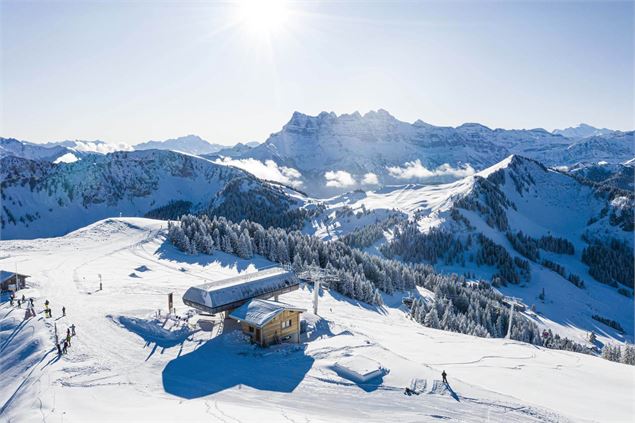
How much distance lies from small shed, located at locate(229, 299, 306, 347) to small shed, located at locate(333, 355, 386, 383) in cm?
792

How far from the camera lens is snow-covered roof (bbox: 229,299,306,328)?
3777cm

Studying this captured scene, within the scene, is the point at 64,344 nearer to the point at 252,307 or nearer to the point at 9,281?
the point at 252,307

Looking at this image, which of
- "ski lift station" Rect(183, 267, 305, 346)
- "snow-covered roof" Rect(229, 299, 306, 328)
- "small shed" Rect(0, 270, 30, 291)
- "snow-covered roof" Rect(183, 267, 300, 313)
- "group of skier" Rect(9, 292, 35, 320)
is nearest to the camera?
"snow-covered roof" Rect(229, 299, 306, 328)

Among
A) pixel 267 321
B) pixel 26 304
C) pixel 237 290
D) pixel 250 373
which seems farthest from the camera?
pixel 26 304

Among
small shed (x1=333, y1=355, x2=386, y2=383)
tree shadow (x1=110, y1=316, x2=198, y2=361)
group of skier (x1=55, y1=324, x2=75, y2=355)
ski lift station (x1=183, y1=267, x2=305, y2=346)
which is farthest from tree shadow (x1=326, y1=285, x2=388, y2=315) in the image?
group of skier (x1=55, y1=324, x2=75, y2=355)

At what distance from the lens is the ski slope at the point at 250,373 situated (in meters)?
26.6

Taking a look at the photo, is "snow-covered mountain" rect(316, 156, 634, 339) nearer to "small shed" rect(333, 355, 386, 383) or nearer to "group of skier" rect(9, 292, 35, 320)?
"small shed" rect(333, 355, 386, 383)

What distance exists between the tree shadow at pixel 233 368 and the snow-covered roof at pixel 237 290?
354cm

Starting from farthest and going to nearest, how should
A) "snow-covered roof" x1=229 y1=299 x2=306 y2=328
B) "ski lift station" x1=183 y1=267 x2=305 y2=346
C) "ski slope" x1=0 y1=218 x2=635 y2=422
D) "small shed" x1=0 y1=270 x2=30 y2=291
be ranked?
"small shed" x1=0 y1=270 x2=30 y2=291 → "ski lift station" x1=183 y1=267 x2=305 y2=346 → "snow-covered roof" x1=229 y1=299 x2=306 y2=328 → "ski slope" x1=0 y1=218 x2=635 y2=422

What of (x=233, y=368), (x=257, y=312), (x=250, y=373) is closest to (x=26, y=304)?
(x=257, y=312)

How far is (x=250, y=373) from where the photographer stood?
3259 cm

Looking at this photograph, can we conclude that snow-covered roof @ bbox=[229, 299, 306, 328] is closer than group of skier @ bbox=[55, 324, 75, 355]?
No

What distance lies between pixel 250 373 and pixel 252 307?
8.32m

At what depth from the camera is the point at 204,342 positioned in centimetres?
3812
